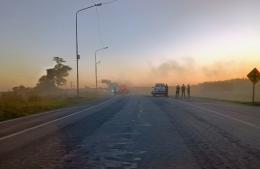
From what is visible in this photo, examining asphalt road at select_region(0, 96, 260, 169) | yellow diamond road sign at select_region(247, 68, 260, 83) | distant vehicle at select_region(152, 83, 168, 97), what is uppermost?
yellow diamond road sign at select_region(247, 68, 260, 83)

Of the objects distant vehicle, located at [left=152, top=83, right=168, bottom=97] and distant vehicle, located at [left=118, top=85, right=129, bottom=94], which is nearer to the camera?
distant vehicle, located at [left=152, top=83, right=168, bottom=97]

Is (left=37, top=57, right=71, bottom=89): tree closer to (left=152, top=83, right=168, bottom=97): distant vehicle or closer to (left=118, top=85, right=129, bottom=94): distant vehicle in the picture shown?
(left=118, top=85, right=129, bottom=94): distant vehicle

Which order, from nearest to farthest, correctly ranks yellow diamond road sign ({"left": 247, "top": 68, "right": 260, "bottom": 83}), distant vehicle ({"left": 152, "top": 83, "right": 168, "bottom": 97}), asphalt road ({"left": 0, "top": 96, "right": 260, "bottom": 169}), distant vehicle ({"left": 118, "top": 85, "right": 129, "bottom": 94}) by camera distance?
asphalt road ({"left": 0, "top": 96, "right": 260, "bottom": 169}) < yellow diamond road sign ({"left": 247, "top": 68, "right": 260, "bottom": 83}) < distant vehicle ({"left": 152, "top": 83, "right": 168, "bottom": 97}) < distant vehicle ({"left": 118, "top": 85, "right": 129, "bottom": 94})

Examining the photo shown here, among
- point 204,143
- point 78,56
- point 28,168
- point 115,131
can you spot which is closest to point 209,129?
point 115,131

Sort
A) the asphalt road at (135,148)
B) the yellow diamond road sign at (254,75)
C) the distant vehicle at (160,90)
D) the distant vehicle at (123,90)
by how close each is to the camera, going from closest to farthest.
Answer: the asphalt road at (135,148)
the yellow diamond road sign at (254,75)
the distant vehicle at (160,90)
the distant vehicle at (123,90)

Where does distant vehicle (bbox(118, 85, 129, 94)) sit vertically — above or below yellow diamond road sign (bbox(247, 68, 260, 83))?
below

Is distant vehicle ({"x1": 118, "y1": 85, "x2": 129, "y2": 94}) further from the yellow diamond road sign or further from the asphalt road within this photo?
the asphalt road

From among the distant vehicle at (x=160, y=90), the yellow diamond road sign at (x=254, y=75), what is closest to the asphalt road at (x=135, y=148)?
the yellow diamond road sign at (x=254, y=75)

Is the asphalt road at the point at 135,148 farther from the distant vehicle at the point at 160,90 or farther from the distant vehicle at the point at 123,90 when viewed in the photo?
the distant vehicle at the point at 123,90

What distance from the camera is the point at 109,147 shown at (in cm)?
1453

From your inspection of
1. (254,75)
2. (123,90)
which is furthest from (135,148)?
(123,90)

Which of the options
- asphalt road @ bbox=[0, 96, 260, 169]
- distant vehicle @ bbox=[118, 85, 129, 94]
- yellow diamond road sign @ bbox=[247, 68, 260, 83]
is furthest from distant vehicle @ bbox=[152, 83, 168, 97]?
asphalt road @ bbox=[0, 96, 260, 169]

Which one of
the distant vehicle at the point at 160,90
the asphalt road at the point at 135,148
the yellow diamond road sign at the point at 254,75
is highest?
the yellow diamond road sign at the point at 254,75

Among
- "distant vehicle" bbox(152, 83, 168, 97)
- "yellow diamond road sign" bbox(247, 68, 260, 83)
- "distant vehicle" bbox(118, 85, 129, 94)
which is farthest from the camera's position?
"distant vehicle" bbox(118, 85, 129, 94)
